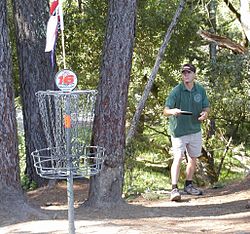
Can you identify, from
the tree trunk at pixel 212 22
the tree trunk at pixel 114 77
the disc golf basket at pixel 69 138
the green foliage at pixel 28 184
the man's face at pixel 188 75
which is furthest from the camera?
the tree trunk at pixel 212 22

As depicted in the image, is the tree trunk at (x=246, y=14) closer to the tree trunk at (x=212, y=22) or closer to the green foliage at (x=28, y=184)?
the tree trunk at (x=212, y=22)

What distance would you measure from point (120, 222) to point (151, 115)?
30.9 ft

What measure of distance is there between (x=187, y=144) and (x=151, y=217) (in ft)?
4.45

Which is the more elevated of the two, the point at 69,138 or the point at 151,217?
the point at 69,138

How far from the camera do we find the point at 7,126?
591 centimetres

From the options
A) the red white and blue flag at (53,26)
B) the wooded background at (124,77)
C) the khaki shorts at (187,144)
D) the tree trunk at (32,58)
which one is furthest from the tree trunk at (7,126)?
the tree trunk at (32,58)

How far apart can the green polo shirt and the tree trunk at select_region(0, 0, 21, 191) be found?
78.5 inches

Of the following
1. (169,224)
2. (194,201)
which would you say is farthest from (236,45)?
(169,224)

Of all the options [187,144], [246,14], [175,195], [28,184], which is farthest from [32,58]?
[246,14]

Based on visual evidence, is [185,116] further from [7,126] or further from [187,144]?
[7,126]

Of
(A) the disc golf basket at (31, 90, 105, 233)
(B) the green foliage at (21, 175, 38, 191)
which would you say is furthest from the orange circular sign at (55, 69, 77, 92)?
(B) the green foliage at (21, 175, 38, 191)

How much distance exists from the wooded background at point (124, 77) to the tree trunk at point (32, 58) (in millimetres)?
16

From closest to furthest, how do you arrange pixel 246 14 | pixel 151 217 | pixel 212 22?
pixel 151 217, pixel 246 14, pixel 212 22

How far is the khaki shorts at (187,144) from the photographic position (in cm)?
706
